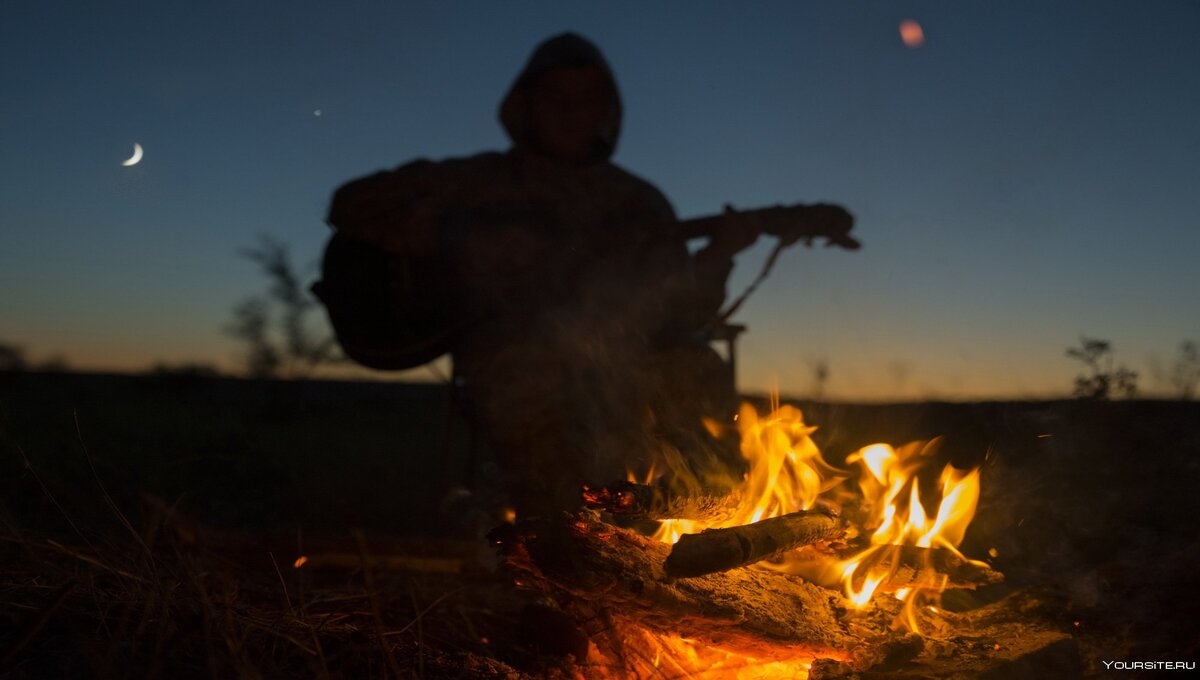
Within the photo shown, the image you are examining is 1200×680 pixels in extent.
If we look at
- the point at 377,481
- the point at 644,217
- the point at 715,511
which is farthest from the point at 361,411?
the point at 715,511

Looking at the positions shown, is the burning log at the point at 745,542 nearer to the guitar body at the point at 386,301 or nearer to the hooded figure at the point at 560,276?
the hooded figure at the point at 560,276

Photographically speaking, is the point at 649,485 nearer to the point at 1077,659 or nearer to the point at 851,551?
the point at 851,551

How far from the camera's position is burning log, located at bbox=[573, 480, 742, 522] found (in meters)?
1.92

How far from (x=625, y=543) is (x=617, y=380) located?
2.24 m

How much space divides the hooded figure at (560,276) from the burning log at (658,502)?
1.13 meters

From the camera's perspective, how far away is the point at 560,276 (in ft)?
14.3

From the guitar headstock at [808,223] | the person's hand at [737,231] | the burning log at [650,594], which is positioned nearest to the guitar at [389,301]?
the person's hand at [737,231]

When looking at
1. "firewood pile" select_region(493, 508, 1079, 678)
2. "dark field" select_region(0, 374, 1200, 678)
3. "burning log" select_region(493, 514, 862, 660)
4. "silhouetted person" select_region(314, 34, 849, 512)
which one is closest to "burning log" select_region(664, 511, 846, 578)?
"firewood pile" select_region(493, 508, 1079, 678)

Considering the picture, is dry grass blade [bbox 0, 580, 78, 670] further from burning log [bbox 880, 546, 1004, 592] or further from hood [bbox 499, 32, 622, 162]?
hood [bbox 499, 32, 622, 162]

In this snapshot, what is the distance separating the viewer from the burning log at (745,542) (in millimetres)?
1757

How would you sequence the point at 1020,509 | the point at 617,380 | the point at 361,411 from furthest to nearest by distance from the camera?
the point at 361,411, the point at 617,380, the point at 1020,509

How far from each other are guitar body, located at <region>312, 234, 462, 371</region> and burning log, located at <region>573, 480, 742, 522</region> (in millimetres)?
2530

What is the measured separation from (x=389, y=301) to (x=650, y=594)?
3167 millimetres

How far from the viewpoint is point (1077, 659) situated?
1.81 meters
